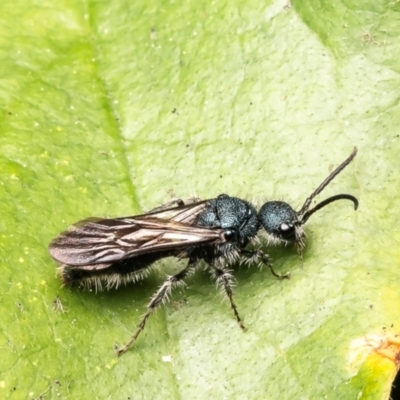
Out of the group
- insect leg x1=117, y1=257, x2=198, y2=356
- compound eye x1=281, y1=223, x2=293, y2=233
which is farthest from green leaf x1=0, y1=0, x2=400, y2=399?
compound eye x1=281, y1=223, x2=293, y2=233

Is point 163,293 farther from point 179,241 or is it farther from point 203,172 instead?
point 203,172

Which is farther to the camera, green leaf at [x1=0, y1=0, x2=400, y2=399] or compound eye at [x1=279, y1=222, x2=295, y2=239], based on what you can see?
compound eye at [x1=279, y1=222, x2=295, y2=239]

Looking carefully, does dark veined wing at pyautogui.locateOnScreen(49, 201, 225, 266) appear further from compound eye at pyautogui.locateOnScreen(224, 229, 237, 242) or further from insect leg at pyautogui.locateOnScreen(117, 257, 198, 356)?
insect leg at pyautogui.locateOnScreen(117, 257, 198, 356)

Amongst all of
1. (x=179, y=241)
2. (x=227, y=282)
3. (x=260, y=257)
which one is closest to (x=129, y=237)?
(x=179, y=241)

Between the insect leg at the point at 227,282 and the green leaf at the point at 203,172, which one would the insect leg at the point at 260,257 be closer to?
the green leaf at the point at 203,172

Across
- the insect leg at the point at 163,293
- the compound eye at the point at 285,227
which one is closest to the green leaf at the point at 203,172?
the insect leg at the point at 163,293

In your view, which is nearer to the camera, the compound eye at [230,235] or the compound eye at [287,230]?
the compound eye at [287,230]
